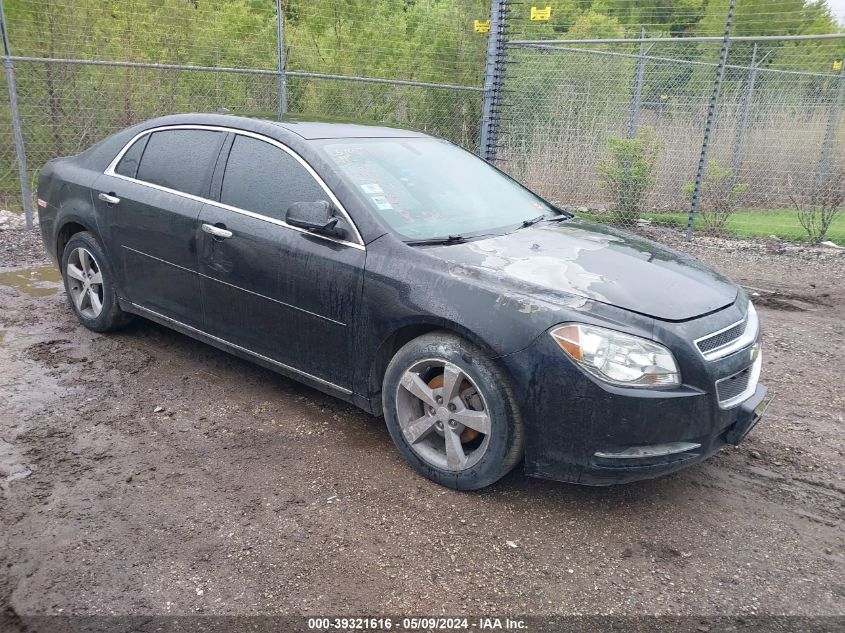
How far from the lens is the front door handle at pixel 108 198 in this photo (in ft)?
15.0

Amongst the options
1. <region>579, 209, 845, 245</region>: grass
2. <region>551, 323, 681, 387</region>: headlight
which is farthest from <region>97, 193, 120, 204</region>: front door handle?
<region>579, 209, 845, 245</region>: grass

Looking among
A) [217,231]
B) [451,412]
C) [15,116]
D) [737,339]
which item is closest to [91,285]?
[217,231]

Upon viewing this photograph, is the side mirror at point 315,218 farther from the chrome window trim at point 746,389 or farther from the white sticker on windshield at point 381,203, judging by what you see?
the chrome window trim at point 746,389

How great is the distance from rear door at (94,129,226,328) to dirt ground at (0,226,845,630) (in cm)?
55

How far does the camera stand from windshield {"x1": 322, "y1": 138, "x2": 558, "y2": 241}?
3.62m

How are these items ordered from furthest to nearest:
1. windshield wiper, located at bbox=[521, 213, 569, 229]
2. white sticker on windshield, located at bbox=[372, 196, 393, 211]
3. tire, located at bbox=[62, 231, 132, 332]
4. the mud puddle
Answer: the mud puddle → tire, located at bbox=[62, 231, 132, 332] → windshield wiper, located at bbox=[521, 213, 569, 229] → white sticker on windshield, located at bbox=[372, 196, 393, 211]

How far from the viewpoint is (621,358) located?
112 inches

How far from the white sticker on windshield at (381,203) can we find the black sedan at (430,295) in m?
0.01

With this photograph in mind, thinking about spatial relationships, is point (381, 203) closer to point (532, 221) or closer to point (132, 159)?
point (532, 221)

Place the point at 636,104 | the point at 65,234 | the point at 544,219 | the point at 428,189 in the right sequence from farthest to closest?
the point at 636,104 < the point at 65,234 < the point at 544,219 < the point at 428,189

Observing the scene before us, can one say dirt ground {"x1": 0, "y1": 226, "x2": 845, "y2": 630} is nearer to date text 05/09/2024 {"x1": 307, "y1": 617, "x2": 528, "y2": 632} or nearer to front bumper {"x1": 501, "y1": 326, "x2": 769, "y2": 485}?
date text 05/09/2024 {"x1": 307, "y1": 617, "x2": 528, "y2": 632}

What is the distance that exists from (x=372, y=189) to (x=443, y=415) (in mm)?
1267

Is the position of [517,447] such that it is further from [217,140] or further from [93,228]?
[93,228]

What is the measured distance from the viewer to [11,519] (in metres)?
2.96
